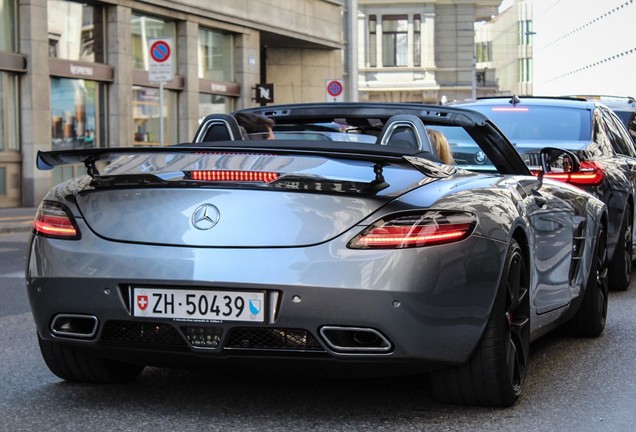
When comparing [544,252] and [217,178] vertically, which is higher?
[217,178]

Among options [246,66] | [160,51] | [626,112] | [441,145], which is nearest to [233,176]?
[441,145]

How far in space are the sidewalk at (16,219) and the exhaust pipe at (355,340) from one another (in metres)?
14.8

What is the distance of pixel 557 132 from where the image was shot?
10102mm

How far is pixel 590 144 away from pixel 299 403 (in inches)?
208

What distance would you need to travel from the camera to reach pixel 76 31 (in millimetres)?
27922

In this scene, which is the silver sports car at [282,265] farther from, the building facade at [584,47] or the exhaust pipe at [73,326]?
the building facade at [584,47]

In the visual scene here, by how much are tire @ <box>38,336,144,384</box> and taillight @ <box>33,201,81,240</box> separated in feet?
1.72

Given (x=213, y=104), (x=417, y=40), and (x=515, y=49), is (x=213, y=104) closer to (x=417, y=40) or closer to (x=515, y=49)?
(x=417, y=40)

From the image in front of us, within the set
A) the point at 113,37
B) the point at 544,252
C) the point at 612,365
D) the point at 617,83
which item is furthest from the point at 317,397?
the point at 617,83

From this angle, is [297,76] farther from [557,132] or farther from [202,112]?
[557,132]

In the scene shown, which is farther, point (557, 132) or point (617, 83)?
point (617, 83)

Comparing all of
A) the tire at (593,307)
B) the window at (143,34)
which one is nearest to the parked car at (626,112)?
the tire at (593,307)

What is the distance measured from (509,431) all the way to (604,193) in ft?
16.4

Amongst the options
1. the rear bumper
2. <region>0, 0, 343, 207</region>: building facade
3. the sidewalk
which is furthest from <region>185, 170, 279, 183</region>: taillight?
<region>0, 0, 343, 207</region>: building facade
